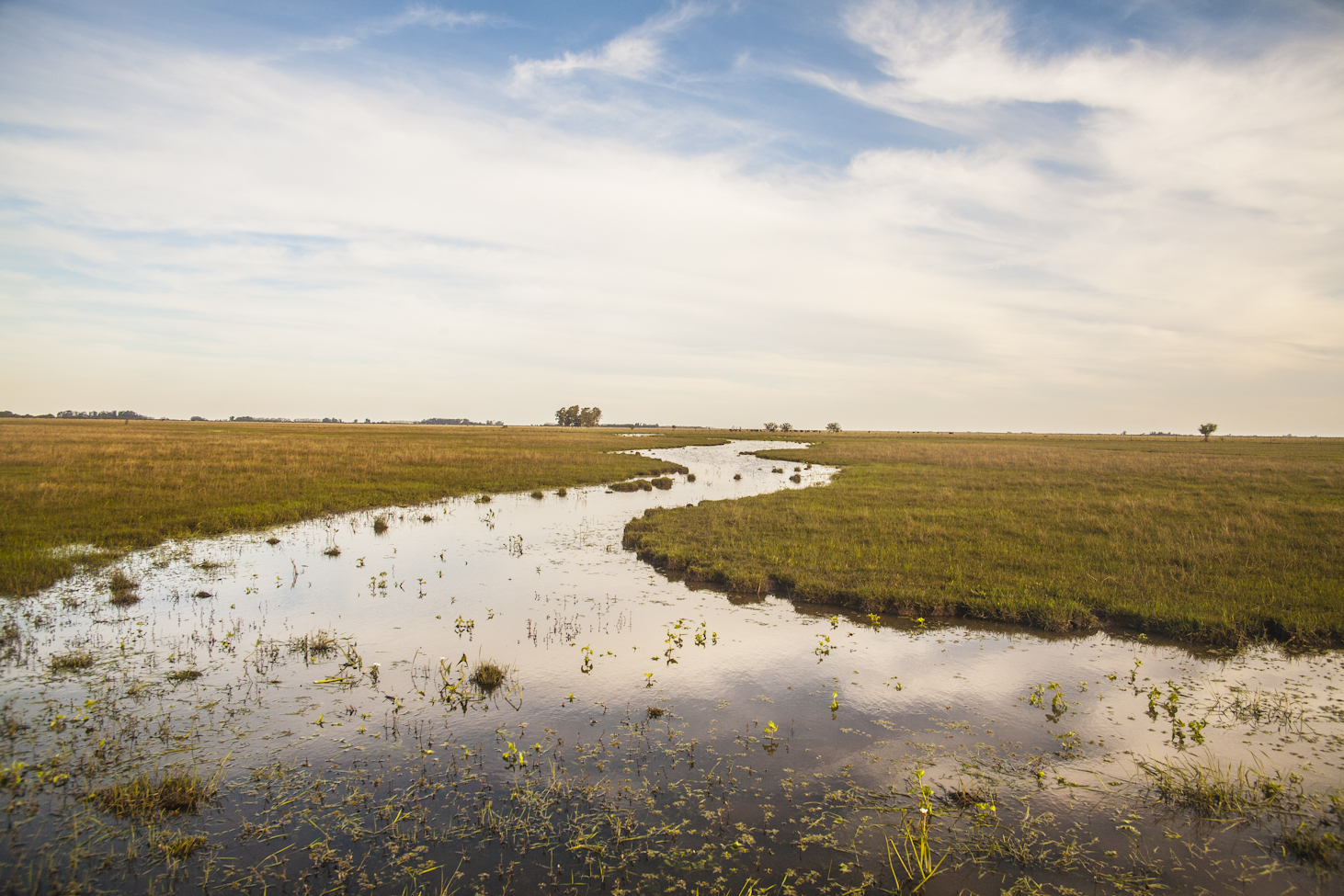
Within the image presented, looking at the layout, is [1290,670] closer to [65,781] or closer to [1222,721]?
[1222,721]

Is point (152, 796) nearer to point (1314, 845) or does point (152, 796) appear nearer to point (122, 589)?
point (122, 589)

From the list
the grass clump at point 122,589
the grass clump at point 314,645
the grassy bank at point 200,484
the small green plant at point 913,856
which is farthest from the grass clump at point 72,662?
the small green plant at point 913,856

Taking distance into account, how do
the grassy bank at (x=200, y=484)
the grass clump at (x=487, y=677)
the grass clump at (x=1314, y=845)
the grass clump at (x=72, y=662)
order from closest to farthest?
1. the grass clump at (x=1314, y=845)
2. the grass clump at (x=72, y=662)
3. the grass clump at (x=487, y=677)
4. the grassy bank at (x=200, y=484)

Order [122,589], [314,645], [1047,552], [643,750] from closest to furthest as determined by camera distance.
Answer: [643,750] → [314,645] → [122,589] → [1047,552]

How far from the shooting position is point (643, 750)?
7867 mm

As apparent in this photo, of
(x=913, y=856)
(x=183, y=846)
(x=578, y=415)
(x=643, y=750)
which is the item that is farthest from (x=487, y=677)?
(x=578, y=415)

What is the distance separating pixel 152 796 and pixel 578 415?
7112 inches

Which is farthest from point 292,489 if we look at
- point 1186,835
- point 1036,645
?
point 1186,835

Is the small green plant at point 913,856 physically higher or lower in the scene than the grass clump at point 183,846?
lower

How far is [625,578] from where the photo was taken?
16375mm

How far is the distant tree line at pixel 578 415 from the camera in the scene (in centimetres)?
18300

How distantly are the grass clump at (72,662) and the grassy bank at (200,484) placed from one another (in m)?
5.15

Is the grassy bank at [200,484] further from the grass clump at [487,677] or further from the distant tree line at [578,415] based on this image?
the distant tree line at [578,415]

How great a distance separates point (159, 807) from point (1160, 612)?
56.6 feet
